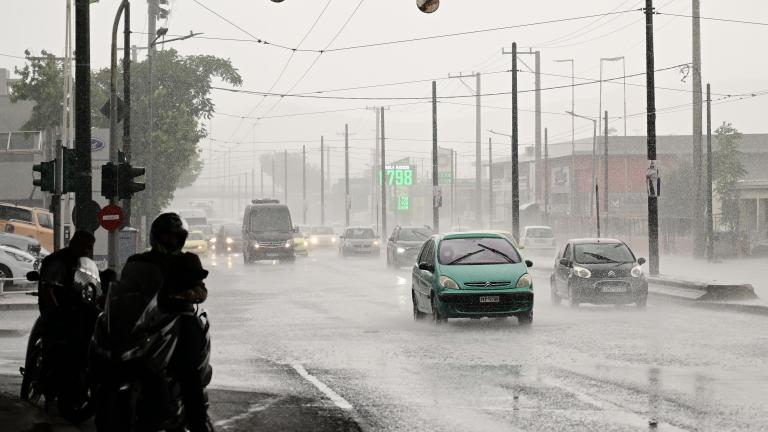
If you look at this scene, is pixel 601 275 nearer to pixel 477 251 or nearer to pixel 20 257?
pixel 477 251

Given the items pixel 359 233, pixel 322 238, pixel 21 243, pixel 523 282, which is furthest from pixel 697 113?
pixel 322 238

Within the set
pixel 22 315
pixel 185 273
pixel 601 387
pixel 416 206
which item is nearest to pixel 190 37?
pixel 22 315

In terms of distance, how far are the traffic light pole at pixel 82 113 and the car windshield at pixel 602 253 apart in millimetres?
12063

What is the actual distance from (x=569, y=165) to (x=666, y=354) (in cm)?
8866

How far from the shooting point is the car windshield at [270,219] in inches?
2114

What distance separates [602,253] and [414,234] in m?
21.3

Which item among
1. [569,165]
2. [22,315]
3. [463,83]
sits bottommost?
[22,315]

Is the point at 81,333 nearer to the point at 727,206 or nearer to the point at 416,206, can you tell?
the point at 727,206

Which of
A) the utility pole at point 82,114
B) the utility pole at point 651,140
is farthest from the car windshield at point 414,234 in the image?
the utility pole at point 82,114

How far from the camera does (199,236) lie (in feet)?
210

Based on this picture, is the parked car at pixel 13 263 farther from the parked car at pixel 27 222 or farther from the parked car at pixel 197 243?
the parked car at pixel 197 243

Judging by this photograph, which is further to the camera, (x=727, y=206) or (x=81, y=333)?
(x=727, y=206)

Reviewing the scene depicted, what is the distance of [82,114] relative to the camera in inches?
714

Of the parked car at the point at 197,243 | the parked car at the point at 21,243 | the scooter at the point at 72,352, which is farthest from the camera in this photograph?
the parked car at the point at 197,243
